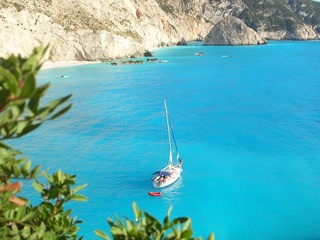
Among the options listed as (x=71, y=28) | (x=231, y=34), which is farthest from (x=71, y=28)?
(x=231, y=34)

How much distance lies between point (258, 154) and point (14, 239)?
32.2 m

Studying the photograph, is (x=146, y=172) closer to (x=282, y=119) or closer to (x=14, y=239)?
(x=282, y=119)

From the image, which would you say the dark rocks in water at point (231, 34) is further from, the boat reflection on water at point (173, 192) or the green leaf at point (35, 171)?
the green leaf at point (35, 171)

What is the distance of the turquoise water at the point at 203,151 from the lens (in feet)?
78.4

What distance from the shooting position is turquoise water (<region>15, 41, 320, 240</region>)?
23.9 m

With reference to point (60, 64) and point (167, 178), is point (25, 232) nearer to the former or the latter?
point (167, 178)

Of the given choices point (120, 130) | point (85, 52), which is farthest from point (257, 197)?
point (85, 52)

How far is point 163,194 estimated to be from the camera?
26609mm

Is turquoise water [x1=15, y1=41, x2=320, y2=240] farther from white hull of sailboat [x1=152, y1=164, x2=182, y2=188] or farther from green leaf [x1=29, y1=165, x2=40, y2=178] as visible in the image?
green leaf [x1=29, y1=165, x2=40, y2=178]

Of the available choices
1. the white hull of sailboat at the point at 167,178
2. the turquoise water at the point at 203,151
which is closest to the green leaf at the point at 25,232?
the turquoise water at the point at 203,151

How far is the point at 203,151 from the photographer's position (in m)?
34.9

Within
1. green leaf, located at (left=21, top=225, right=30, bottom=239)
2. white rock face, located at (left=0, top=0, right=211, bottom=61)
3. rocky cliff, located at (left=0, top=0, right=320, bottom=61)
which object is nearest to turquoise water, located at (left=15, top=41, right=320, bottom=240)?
green leaf, located at (left=21, top=225, right=30, bottom=239)

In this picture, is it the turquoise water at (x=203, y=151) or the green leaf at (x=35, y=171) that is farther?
the turquoise water at (x=203, y=151)

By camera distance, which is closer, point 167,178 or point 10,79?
point 10,79
